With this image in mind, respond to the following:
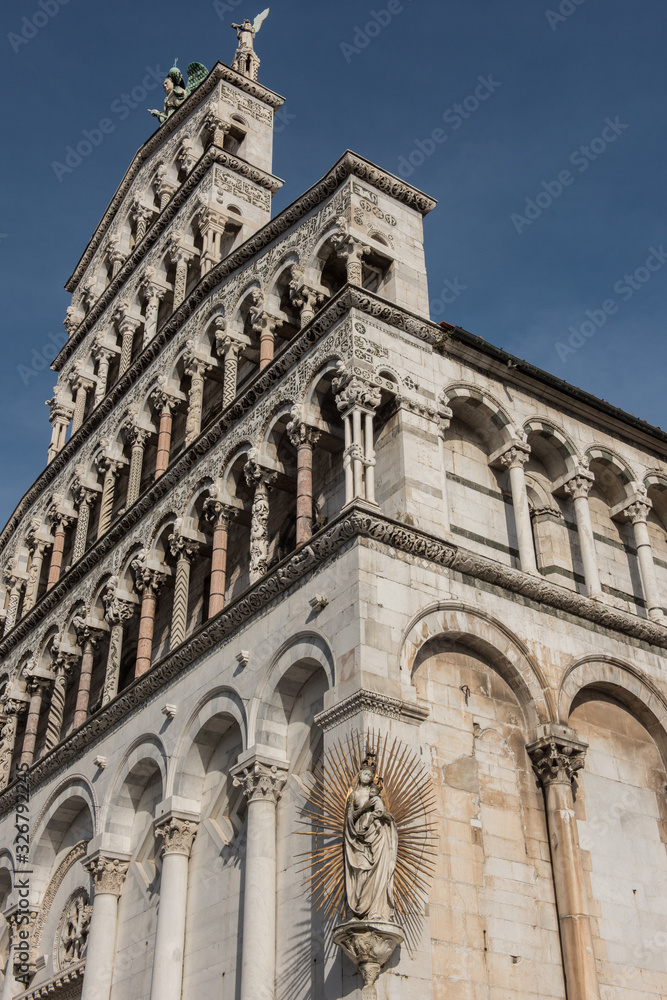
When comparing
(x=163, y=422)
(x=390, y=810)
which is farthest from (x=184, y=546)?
(x=390, y=810)

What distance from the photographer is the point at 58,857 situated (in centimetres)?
1955

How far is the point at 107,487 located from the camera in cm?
2339

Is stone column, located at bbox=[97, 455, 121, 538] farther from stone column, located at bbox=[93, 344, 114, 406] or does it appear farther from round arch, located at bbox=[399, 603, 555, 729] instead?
round arch, located at bbox=[399, 603, 555, 729]

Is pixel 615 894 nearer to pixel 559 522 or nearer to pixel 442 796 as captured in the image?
pixel 442 796

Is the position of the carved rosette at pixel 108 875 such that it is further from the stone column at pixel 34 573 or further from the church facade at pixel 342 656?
the stone column at pixel 34 573

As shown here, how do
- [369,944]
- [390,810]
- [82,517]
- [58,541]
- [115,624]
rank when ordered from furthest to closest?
[58,541] < [82,517] < [115,624] < [390,810] < [369,944]

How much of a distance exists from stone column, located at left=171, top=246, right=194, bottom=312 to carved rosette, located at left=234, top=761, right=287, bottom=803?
41.6 feet

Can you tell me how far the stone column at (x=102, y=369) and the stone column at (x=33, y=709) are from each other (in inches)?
282

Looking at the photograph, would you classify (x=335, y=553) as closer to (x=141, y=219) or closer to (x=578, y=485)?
(x=578, y=485)

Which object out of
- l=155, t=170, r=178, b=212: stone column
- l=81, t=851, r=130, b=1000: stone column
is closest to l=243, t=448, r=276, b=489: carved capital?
l=81, t=851, r=130, b=1000: stone column

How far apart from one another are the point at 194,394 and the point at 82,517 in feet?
16.7

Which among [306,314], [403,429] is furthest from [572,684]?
[306,314]

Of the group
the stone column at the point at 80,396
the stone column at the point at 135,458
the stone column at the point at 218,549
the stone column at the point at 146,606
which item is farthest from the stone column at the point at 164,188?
the stone column at the point at 218,549

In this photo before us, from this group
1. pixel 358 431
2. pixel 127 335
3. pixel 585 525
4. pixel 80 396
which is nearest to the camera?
pixel 358 431
